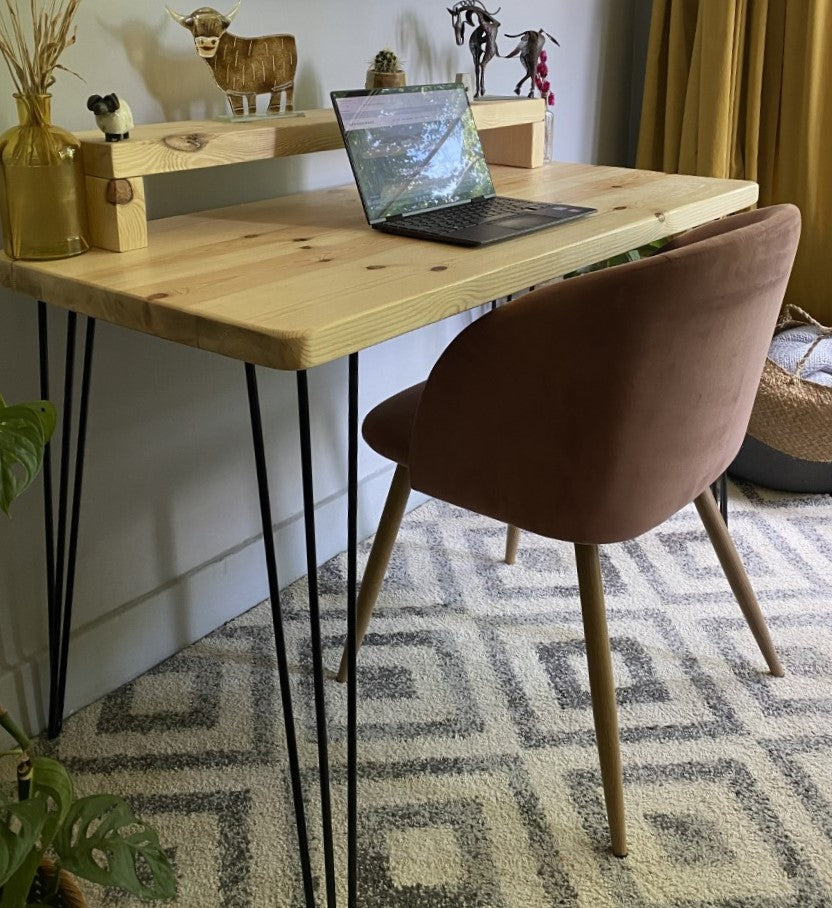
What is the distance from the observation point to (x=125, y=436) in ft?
4.82

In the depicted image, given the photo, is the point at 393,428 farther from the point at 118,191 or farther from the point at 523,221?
the point at 118,191

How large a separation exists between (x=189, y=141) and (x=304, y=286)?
31 centimetres

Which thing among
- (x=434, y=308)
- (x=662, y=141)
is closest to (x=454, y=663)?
(x=434, y=308)

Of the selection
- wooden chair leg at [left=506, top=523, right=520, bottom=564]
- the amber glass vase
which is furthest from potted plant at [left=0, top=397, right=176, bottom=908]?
wooden chair leg at [left=506, top=523, right=520, bottom=564]

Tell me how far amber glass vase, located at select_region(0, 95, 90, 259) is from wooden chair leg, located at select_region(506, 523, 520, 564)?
1.04m

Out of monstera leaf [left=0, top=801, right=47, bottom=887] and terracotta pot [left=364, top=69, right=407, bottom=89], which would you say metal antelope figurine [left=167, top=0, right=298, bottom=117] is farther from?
monstera leaf [left=0, top=801, right=47, bottom=887]

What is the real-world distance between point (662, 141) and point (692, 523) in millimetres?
992

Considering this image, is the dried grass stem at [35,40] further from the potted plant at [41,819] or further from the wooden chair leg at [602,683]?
the wooden chair leg at [602,683]

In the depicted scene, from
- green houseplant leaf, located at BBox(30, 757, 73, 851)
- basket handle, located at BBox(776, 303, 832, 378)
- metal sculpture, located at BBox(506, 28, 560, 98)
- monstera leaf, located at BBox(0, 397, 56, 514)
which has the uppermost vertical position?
metal sculpture, located at BBox(506, 28, 560, 98)

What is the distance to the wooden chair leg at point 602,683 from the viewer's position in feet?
4.02

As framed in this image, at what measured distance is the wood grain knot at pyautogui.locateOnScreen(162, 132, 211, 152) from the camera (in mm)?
1167

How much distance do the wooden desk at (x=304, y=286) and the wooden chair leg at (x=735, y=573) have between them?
417mm

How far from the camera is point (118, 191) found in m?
1.13

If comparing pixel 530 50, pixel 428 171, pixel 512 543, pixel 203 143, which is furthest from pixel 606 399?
pixel 530 50
